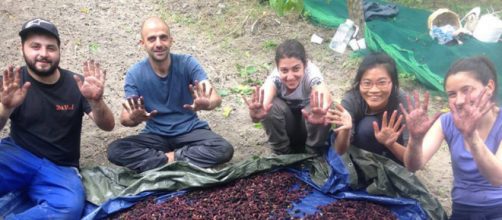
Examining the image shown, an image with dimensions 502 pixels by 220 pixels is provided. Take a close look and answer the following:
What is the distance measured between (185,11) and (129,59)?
1.51 m

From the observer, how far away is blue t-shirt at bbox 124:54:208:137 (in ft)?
12.1

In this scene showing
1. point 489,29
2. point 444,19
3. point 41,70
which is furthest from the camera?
point 444,19

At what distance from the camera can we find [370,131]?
10.7 feet

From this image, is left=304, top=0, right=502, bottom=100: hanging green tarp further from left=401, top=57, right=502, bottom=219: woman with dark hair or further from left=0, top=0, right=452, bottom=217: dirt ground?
left=401, top=57, right=502, bottom=219: woman with dark hair

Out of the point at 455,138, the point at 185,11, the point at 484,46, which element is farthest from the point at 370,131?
the point at 185,11

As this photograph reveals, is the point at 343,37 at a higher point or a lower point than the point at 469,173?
higher

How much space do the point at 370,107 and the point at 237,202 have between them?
110 cm

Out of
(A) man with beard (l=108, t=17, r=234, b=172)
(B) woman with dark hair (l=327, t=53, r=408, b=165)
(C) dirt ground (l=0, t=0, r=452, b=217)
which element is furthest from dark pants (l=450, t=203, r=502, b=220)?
(A) man with beard (l=108, t=17, r=234, b=172)

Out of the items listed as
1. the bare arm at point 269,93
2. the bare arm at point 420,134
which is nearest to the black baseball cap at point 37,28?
the bare arm at point 269,93

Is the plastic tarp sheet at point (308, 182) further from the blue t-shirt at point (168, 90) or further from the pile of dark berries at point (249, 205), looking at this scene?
the blue t-shirt at point (168, 90)

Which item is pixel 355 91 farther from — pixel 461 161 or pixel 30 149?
pixel 30 149

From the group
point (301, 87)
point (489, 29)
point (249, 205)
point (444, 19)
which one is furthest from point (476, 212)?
point (444, 19)

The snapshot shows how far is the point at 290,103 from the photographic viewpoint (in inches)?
145

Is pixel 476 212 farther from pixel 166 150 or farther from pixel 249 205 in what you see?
pixel 166 150
